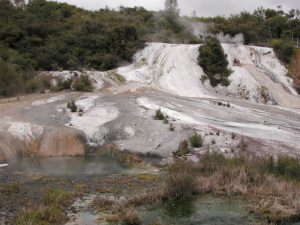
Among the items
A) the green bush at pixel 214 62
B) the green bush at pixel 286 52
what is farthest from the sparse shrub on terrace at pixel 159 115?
the green bush at pixel 286 52

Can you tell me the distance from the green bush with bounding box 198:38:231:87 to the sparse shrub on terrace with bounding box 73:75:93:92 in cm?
1223

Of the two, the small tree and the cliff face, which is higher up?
the small tree

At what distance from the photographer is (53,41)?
174 ft

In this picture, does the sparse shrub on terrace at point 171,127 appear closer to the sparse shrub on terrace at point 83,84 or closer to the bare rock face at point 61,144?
the bare rock face at point 61,144

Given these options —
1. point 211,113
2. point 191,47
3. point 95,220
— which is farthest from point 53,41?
point 95,220

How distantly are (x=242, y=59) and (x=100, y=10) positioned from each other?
93.5ft

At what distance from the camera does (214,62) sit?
5128cm

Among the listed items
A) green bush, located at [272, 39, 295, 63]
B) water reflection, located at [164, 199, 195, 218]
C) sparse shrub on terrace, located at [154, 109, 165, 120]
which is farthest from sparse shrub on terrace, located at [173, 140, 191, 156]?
green bush, located at [272, 39, 295, 63]

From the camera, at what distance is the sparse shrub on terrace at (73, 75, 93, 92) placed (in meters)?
43.5

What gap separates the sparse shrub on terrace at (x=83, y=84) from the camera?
43469 millimetres

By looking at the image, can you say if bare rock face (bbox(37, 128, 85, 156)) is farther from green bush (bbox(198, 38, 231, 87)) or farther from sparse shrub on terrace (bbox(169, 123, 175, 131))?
green bush (bbox(198, 38, 231, 87))

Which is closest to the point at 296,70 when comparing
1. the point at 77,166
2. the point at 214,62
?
the point at 214,62

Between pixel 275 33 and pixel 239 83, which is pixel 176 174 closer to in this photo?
pixel 239 83

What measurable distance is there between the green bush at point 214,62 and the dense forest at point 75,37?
768cm
